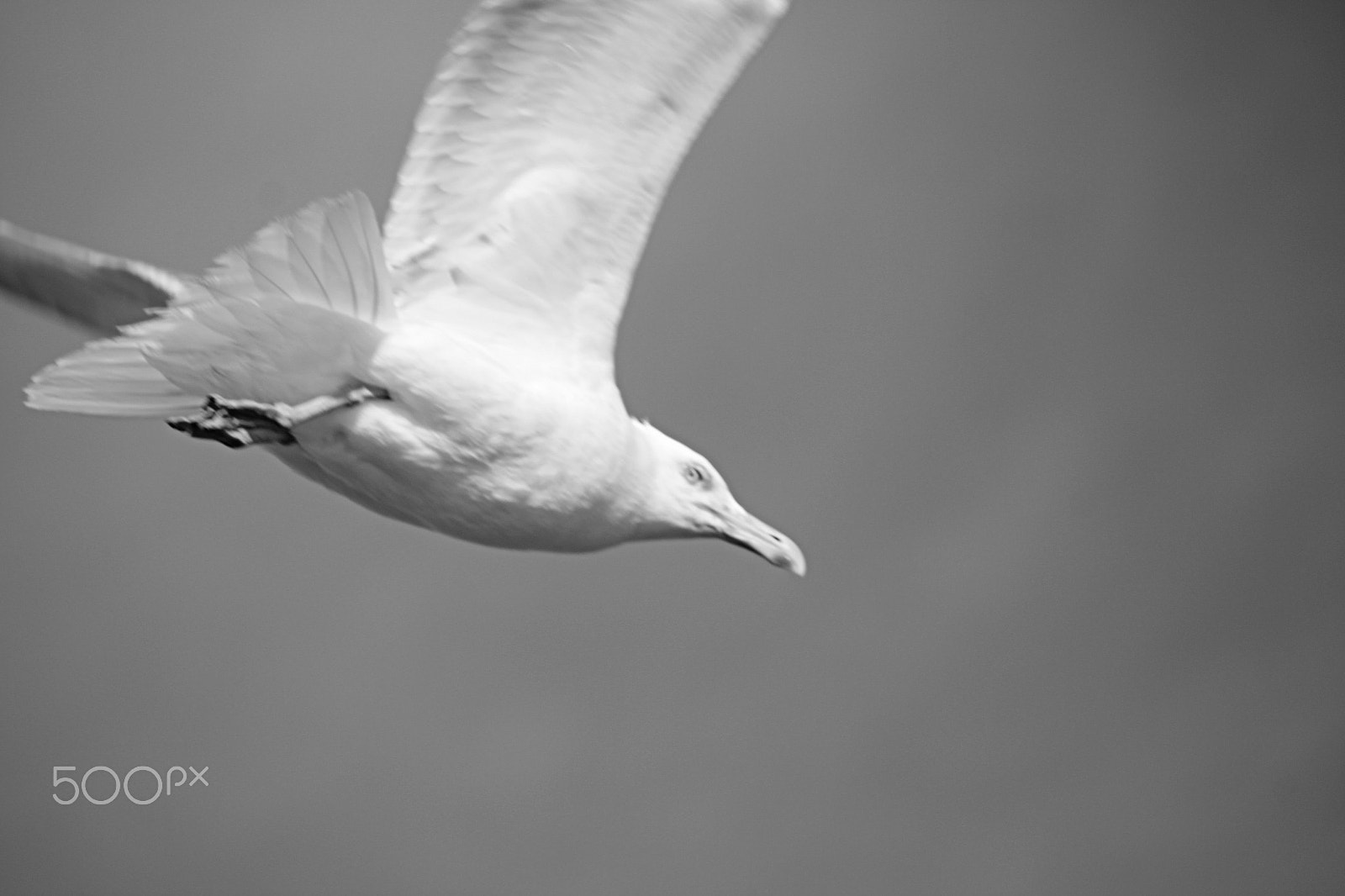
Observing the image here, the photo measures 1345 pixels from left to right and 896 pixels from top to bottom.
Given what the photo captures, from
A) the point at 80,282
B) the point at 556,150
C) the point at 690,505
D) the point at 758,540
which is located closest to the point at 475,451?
the point at 690,505

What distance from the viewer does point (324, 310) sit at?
4406 mm

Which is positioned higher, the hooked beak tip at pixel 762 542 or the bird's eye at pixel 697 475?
the bird's eye at pixel 697 475

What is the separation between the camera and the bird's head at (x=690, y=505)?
4992 mm

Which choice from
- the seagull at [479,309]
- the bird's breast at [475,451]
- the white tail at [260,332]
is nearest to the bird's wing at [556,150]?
the seagull at [479,309]

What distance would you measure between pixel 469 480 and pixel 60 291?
1547 millimetres

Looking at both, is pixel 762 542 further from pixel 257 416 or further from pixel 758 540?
pixel 257 416

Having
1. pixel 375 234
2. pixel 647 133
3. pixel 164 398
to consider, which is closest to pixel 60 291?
pixel 164 398

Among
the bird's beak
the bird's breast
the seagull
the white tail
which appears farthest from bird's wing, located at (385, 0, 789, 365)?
the bird's beak

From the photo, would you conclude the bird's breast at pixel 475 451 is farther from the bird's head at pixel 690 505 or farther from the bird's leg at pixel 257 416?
the bird's head at pixel 690 505

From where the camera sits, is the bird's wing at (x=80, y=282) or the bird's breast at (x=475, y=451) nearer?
the bird's breast at (x=475, y=451)

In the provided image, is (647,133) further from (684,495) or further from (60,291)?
(60,291)

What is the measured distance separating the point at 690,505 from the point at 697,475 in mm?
101

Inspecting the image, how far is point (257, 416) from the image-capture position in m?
4.46

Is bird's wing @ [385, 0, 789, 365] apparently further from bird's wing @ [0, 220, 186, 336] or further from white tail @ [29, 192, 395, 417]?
bird's wing @ [0, 220, 186, 336]
